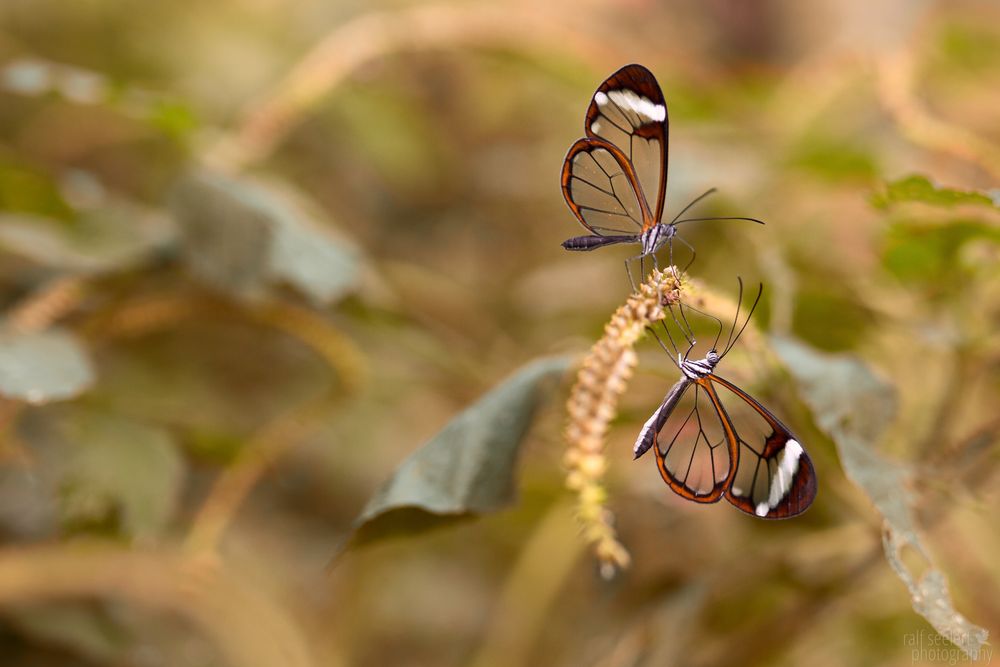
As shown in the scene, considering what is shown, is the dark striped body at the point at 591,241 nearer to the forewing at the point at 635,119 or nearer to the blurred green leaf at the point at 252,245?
the forewing at the point at 635,119

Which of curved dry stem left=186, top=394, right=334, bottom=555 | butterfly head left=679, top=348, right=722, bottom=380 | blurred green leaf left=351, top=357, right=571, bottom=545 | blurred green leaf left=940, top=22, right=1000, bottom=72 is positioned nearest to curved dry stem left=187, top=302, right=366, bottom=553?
curved dry stem left=186, top=394, right=334, bottom=555

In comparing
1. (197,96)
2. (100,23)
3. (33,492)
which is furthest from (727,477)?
(100,23)

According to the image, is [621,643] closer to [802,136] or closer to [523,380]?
[523,380]

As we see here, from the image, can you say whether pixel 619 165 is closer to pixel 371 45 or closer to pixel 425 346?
pixel 425 346

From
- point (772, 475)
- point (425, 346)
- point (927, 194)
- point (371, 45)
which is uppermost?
point (371, 45)

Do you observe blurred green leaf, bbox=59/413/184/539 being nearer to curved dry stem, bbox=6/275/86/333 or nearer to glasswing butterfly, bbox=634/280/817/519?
curved dry stem, bbox=6/275/86/333

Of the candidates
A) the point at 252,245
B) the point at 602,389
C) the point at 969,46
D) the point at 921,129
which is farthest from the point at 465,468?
the point at 969,46
